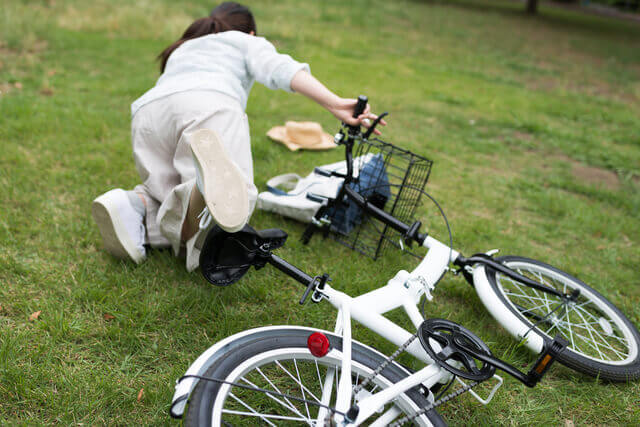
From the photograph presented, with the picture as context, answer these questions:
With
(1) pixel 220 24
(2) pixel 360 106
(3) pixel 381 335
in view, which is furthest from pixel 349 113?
(3) pixel 381 335

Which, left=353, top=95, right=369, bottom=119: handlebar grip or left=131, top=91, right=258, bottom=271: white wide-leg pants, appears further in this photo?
left=353, top=95, right=369, bottom=119: handlebar grip

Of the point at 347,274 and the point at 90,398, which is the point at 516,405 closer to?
the point at 347,274

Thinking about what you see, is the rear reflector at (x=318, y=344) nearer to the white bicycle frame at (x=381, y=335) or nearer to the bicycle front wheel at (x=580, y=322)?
the white bicycle frame at (x=381, y=335)

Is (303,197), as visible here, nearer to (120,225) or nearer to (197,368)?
(120,225)

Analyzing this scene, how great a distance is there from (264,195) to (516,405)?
6.18ft

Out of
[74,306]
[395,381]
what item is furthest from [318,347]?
[74,306]

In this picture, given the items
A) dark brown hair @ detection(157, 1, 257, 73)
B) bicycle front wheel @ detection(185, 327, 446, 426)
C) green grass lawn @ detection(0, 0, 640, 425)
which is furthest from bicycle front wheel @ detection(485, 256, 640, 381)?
dark brown hair @ detection(157, 1, 257, 73)

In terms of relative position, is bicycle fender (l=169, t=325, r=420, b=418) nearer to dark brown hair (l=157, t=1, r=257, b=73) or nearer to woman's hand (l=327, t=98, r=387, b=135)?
woman's hand (l=327, t=98, r=387, b=135)

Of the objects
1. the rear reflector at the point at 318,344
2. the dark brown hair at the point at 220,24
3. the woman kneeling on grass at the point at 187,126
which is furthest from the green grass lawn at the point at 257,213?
the dark brown hair at the point at 220,24

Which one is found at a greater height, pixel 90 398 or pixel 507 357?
pixel 507 357

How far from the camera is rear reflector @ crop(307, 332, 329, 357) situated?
53.4 inches

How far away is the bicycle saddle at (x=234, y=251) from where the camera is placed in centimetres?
171

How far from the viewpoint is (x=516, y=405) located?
1866mm

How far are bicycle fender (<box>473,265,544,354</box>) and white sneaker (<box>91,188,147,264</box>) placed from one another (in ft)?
5.70
